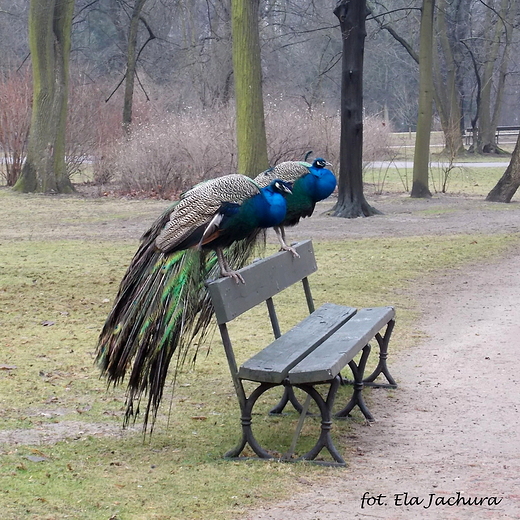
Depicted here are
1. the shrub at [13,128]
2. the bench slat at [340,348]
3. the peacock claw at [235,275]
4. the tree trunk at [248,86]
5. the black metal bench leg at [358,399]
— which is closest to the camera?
the bench slat at [340,348]

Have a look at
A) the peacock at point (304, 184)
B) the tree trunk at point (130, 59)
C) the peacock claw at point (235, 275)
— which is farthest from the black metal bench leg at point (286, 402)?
the tree trunk at point (130, 59)

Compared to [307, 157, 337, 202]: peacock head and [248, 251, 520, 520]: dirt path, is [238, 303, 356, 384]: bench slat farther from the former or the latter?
[307, 157, 337, 202]: peacock head

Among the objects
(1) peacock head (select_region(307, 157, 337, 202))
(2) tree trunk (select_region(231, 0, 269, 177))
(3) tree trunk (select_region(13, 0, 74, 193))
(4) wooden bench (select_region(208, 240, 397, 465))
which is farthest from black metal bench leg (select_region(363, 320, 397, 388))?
(3) tree trunk (select_region(13, 0, 74, 193))

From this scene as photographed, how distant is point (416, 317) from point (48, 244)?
6347mm

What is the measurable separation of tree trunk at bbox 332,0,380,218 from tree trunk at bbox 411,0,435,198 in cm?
297

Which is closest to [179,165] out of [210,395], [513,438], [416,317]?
[416,317]

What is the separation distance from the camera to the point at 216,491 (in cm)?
426

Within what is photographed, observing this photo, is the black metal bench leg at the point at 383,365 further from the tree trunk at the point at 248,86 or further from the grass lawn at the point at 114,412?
the tree trunk at the point at 248,86

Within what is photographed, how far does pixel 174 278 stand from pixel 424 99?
14942 mm

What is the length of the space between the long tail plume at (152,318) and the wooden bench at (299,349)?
235 mm

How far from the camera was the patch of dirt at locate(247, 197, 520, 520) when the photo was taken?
4082mm

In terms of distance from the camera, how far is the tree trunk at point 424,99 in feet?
62.1

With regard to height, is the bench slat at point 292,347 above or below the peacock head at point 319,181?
below

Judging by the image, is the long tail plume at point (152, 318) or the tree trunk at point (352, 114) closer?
the long tail plume at point (152, 318)
